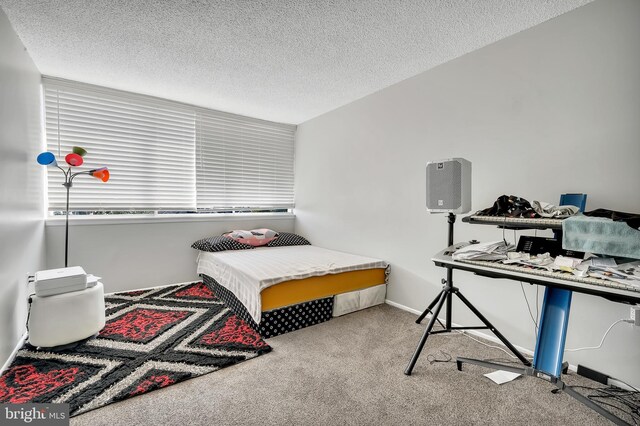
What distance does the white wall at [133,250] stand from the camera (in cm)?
316

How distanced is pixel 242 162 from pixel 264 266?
207 centimetres

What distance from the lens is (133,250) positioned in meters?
3.46

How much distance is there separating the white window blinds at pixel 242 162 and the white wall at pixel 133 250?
499 millimetres

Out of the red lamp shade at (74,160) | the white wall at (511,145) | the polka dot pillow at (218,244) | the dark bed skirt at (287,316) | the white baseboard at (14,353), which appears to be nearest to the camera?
the white wall at (511,145)

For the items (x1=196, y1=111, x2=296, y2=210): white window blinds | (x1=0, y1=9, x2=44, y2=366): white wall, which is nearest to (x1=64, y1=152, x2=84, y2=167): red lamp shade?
(x1=0, y1=9, x2=44, y2=366): white wall

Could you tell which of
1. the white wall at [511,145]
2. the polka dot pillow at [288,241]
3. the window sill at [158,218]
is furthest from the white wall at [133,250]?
the white wall at [511,145]

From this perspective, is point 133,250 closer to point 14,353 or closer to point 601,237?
point 14,353

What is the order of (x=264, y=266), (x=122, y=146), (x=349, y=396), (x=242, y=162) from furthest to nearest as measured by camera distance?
(x=242, y=162) < (x=122, y=146) < (x=264, y=266) < (x=349, y=396)

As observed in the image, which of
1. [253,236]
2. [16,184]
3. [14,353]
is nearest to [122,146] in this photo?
[16,184]

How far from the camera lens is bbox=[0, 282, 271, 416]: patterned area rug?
5.47ft

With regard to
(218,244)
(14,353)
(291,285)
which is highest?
(218,244)

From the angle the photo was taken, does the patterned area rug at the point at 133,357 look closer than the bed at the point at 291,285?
Yes

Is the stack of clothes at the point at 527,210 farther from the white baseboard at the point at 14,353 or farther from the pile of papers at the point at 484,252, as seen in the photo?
the white baseboard at the point at 14,353

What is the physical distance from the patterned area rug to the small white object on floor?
151 cm
